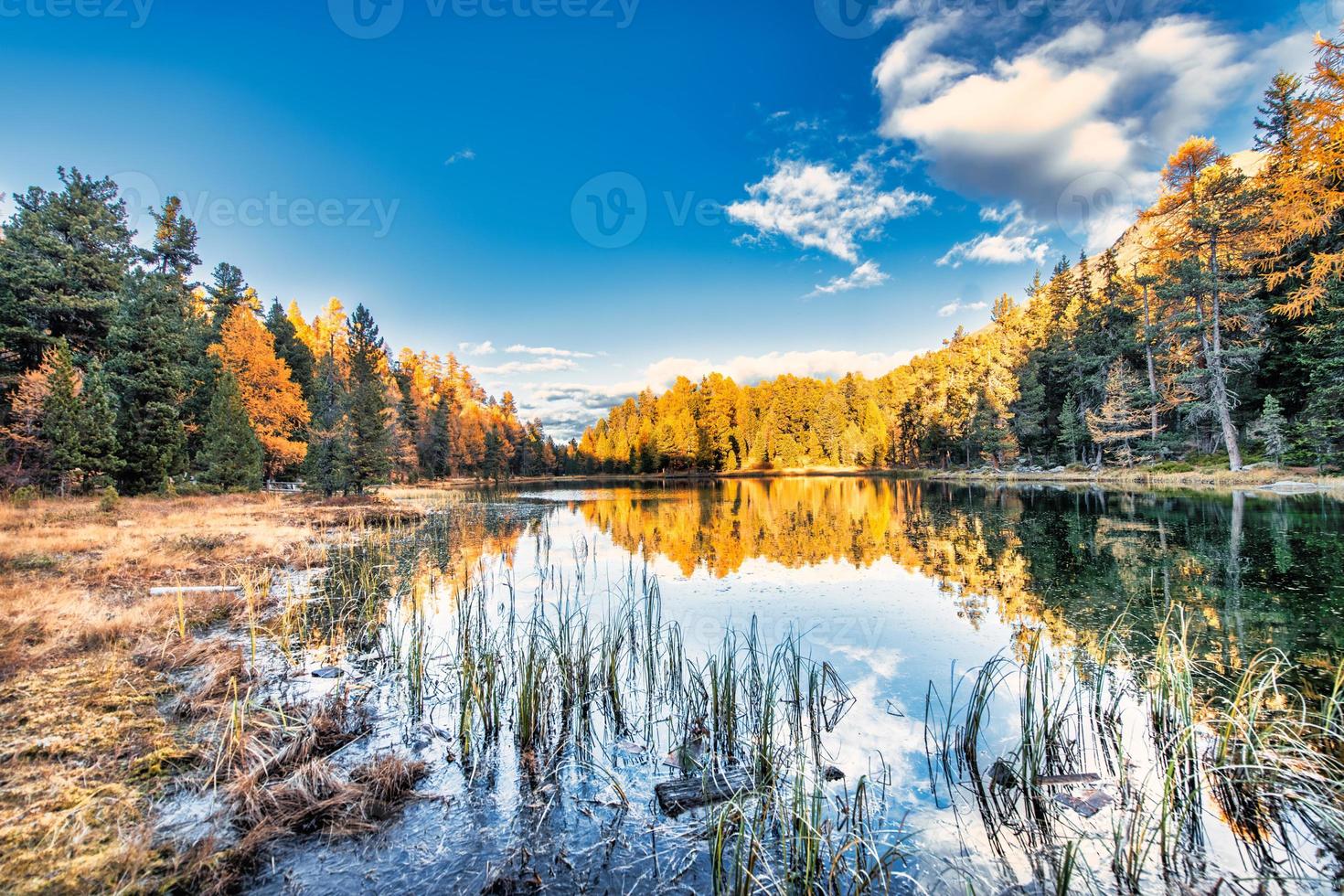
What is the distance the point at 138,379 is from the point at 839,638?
32.8 m

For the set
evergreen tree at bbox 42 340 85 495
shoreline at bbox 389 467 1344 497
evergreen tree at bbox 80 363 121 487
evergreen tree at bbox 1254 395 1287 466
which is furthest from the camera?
evergreen tree at bbox 1254 395 1287 466

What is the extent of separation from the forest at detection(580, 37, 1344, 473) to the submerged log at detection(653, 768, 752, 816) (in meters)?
19.5

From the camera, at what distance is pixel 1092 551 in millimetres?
14453

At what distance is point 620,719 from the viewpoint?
237 inches

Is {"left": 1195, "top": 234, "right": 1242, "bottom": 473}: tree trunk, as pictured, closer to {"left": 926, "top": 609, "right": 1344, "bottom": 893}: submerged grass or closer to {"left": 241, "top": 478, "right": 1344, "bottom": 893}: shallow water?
{"left": 241, "top": 478, "right": 1344, "bottom": 893}: shallow water

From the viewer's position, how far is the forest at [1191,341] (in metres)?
20.5

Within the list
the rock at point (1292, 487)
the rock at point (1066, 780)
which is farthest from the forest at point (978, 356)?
the rock at point (1066, 780)

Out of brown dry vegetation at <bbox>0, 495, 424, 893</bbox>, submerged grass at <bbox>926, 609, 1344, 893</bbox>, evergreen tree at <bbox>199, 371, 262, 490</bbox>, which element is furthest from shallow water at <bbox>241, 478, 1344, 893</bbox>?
evergreen tree at <bbox>199, 371, 262, 490</bbox>

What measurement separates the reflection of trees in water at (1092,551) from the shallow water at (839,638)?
0.08 meters

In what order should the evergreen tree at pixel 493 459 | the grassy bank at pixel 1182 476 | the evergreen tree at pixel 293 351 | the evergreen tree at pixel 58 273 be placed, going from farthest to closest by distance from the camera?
the evergreen tree at pixel 493 459 → the evergreen tree at pixel 293 351 → the grassy bank at pixel 1182 476 → the evergreen tree at pixel 58 273

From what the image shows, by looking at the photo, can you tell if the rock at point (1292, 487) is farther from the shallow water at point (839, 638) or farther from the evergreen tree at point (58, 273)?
the evergreen tree at point (58, 273)

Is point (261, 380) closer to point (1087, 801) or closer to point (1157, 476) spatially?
point (1087, 801)

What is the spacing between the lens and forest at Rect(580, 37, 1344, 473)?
20547 millimetres

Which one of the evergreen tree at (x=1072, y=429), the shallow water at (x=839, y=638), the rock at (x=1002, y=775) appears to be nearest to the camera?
the shallow water at (x=839, y=638)
